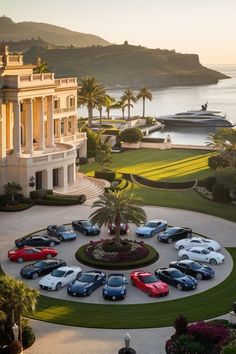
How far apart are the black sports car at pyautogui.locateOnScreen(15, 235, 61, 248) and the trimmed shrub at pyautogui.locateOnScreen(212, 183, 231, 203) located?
22.5 m

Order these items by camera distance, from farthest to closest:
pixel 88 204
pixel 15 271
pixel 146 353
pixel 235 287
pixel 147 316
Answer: pixel 88 204 → pixel 15 271 → pixel 235 287 → pixel 147 316 → pixel 146 353

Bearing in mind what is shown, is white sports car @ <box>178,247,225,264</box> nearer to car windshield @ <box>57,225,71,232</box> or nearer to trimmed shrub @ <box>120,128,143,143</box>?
car windshield @ <box>57,225,71,232</box>

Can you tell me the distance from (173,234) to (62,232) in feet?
30.2

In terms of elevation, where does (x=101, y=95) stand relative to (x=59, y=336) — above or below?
above

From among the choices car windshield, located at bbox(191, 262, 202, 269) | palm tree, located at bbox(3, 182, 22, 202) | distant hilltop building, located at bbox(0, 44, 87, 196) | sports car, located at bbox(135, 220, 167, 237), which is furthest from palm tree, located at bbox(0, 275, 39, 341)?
distant hilltop building, located at bbox(0, 44, 87, 196)

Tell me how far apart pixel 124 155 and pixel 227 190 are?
33.6 meters

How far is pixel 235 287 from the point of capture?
119 feet

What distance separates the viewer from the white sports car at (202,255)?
41031 mm

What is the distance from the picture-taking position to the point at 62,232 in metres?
46.7

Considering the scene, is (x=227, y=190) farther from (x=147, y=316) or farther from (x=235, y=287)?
(x=147, y=316)

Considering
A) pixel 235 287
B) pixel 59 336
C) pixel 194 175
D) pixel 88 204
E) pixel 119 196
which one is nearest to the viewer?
pixel 59 336

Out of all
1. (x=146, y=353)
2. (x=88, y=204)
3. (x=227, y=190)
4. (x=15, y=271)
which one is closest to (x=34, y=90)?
(x=88, y=204)

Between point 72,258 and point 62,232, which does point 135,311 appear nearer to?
point 72,258

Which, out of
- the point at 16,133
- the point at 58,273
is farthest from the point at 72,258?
the point at 16,133
